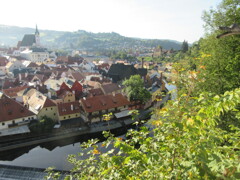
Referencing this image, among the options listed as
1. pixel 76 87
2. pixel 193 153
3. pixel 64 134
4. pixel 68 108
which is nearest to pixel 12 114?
pixel 68 108

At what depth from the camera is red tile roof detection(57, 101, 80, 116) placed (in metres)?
29.7

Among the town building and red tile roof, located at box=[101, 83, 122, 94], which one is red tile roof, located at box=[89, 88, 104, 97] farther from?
the town building

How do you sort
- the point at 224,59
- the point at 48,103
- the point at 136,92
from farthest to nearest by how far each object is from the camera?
the point at 136,92
the point at 48,103
the point at 224,59

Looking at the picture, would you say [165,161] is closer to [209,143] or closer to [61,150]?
[209,143]

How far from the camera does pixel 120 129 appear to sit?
30.8 metres

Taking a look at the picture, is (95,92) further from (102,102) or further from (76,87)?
(102,102)

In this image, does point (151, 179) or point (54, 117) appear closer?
point (151, 179)

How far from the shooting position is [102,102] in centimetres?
3225

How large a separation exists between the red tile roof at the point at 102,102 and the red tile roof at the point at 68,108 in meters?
1.14

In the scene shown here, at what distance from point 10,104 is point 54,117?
643cm

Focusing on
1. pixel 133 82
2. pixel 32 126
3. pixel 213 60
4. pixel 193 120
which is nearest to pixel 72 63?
pixel 133 82

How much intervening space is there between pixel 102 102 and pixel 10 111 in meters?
13.4

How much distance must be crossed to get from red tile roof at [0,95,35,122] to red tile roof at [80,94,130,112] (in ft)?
26.7

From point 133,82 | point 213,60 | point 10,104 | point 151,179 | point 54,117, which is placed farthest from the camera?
point 133,82
